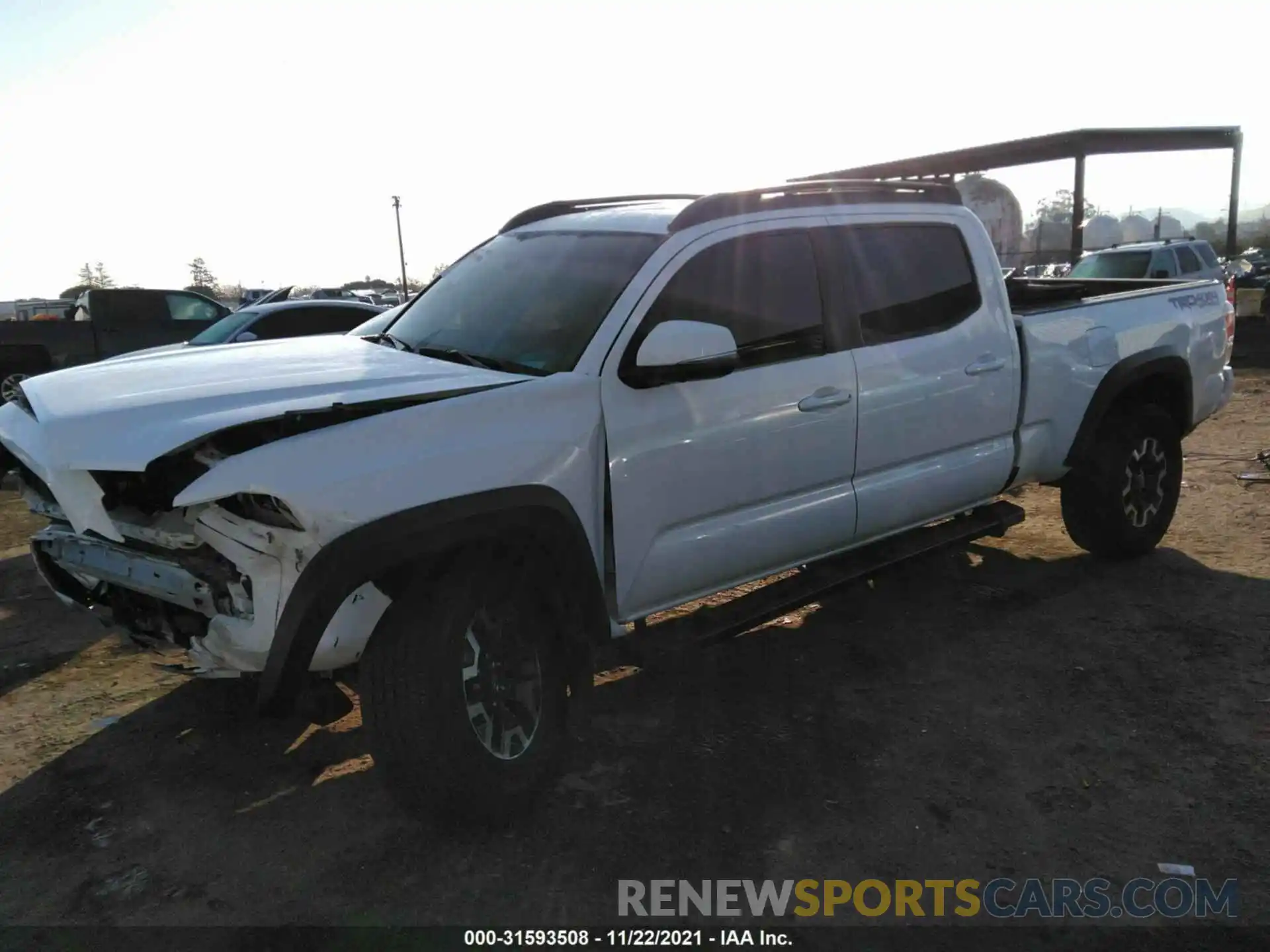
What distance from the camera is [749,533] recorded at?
12.1 ft

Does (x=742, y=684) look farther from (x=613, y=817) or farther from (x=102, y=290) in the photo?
(x=102, y=290)

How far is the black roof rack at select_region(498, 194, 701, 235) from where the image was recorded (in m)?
4.45

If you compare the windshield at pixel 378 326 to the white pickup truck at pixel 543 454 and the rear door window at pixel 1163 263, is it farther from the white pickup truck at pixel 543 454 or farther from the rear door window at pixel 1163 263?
the rear door window at pixel 1163 263

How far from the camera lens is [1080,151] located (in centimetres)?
2230

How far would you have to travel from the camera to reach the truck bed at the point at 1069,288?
19.4ft

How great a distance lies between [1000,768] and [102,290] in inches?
496

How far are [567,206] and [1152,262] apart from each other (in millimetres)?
14339

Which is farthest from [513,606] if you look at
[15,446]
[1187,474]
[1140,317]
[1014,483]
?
[1187,474]

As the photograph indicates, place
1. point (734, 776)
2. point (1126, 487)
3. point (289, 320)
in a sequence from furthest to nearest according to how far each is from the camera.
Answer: point (289, 320) → point (1126, 487) → point (734, 776)

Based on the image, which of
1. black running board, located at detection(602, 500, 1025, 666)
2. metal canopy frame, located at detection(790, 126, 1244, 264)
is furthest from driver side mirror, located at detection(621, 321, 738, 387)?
metal canopy frame, located at detection(790, 126, 1244, 264)

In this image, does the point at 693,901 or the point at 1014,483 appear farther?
the point at 1014,483

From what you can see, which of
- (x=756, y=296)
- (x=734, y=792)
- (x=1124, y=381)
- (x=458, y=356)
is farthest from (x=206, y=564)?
(x=1124, y=381)

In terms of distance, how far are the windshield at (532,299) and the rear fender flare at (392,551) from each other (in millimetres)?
549

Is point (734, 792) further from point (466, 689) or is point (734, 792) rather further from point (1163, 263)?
point (1163, 263)
